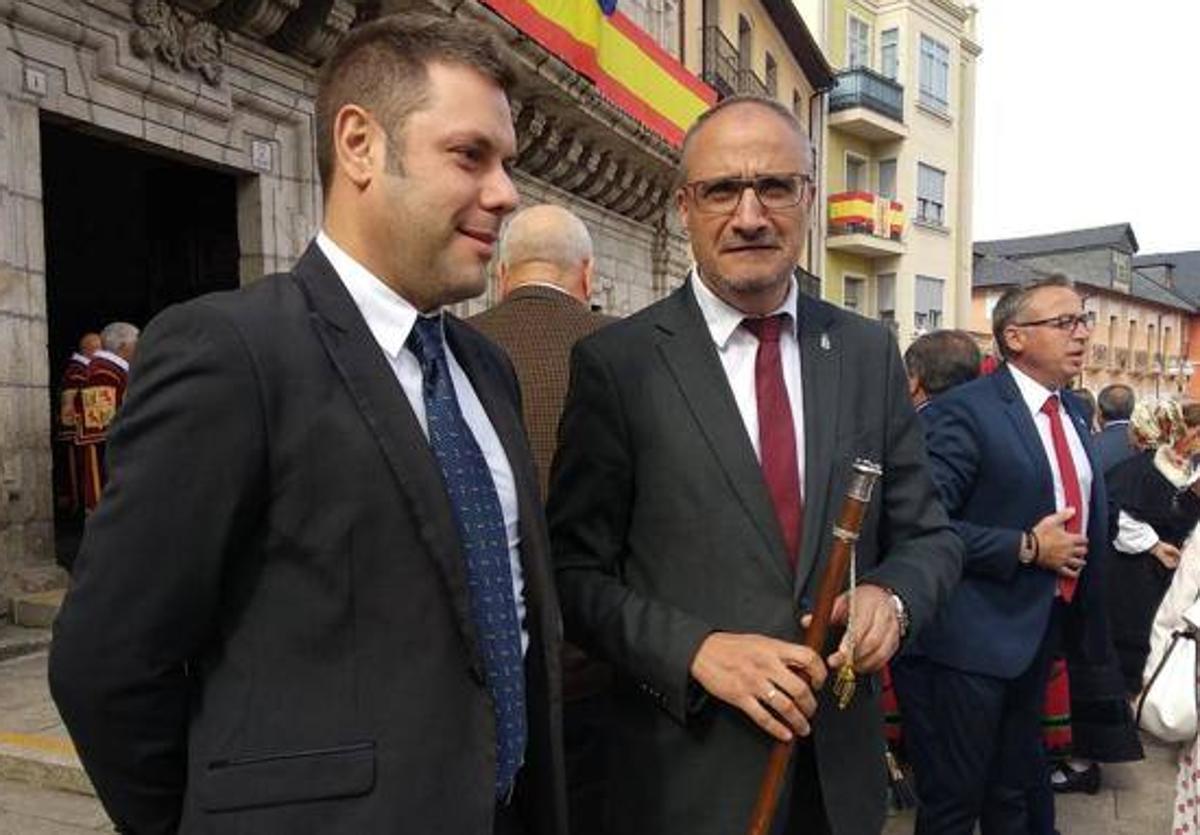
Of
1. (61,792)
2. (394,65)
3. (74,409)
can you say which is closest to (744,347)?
(394,65)

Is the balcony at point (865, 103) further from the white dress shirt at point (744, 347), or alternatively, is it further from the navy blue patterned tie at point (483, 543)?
the navy blue patterned tie at point (483, 543)

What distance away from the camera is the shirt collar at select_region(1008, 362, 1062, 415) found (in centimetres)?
297

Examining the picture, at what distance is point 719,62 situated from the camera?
53.9 ft

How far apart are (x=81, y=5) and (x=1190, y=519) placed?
6.40 metres

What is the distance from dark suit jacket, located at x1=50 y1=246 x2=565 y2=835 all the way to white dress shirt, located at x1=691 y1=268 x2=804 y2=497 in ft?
2.46

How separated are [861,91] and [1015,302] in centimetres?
2358

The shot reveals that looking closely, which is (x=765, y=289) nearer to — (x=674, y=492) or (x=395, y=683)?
(x=674, y=492)

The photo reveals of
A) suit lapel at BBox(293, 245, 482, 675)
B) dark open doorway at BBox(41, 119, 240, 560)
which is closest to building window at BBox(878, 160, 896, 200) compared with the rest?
dark open doorway at BBox(41, 119, 240, 560)

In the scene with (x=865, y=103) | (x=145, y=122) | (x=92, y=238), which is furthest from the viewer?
(x=865, y=103)

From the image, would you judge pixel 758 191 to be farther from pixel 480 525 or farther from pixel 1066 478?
pixel 1066 478

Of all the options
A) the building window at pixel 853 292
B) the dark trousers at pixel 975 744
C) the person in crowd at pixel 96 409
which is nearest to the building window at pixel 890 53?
the building window at pixel 853 292

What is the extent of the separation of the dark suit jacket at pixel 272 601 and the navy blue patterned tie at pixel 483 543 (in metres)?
0.06

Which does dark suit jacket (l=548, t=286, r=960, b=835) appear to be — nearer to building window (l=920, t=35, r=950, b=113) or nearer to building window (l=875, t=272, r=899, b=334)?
building window (l=875, t=272, r=899, b=334)

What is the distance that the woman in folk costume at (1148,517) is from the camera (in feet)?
14.6
